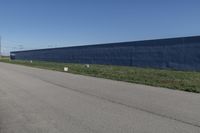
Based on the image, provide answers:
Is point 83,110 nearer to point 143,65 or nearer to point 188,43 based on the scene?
point 188,43

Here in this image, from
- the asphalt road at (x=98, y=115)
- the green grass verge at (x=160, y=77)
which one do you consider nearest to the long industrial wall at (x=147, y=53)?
the green grass verge at (x=160, y=77)

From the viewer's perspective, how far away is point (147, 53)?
3031cm

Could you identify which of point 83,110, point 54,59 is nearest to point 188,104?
point 83,110

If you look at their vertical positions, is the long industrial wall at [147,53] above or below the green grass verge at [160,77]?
above

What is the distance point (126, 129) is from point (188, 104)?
3.53 metres

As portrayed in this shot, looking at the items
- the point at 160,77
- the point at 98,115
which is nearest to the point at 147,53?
the point at 160,77

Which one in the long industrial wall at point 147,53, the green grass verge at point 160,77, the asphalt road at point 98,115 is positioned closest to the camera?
the asphalt road at point 98,115

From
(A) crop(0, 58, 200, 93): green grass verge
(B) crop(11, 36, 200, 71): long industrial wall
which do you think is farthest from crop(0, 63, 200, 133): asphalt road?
(B) crop(11, 36, 200, 71): long industrial wall

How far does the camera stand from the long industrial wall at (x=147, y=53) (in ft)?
82.5

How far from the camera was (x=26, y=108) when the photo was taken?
7.58 metres

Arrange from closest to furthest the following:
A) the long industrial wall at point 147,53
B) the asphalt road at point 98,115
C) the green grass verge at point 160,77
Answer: the asphalt road at point 98,115, the green grass verge at point 160,77, the long industrial wall at point 147,53

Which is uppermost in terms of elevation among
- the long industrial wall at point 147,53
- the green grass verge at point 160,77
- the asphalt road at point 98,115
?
the long industrial wall at point 147,53

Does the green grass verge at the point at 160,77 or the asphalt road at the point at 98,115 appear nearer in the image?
the asphalt road at the point at 98,115

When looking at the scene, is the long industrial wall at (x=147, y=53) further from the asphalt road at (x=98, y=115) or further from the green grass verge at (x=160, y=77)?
the asphalt road at (x=98, y=115)
